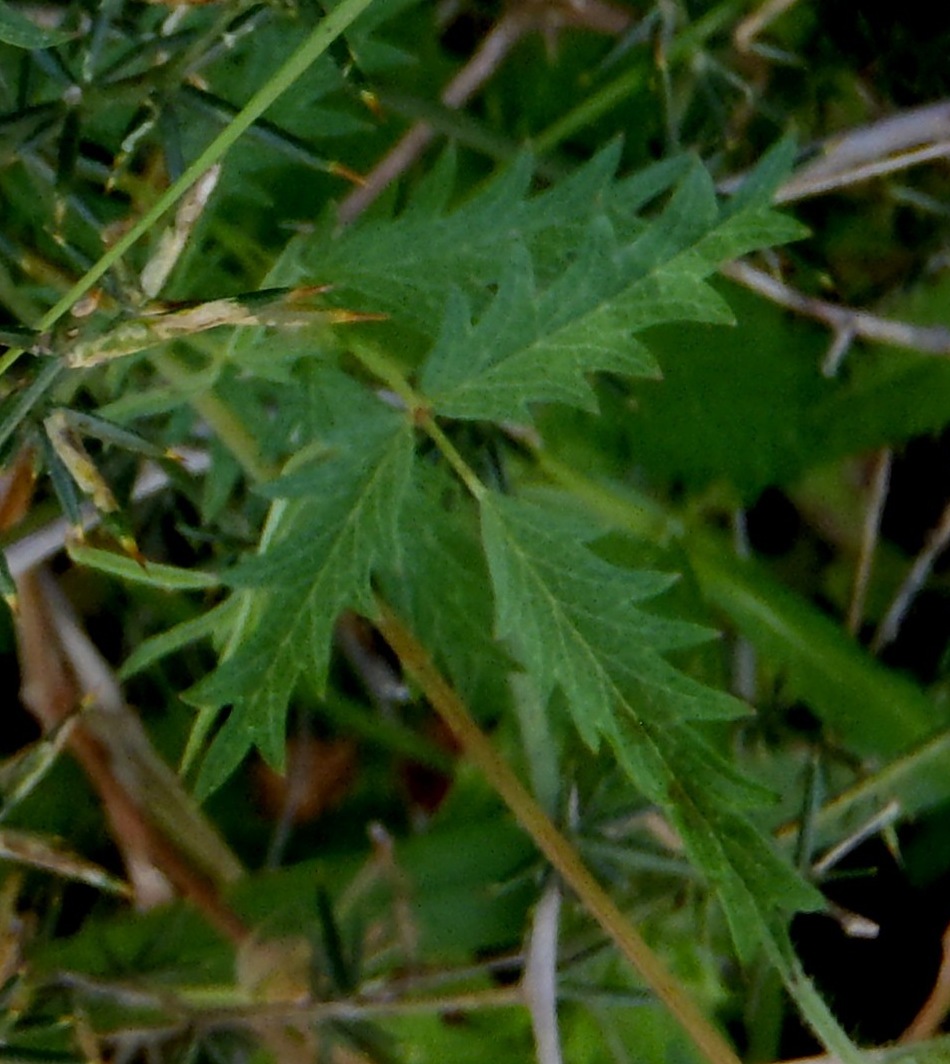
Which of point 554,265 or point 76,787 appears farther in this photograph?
point 76,787

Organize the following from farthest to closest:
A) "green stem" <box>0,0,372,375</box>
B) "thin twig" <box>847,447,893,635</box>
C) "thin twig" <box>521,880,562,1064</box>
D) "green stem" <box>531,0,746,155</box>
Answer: "thin twig" <box>847,447,893,635</box>, "green stem" <box>531,0,746,155</box>, "thin twig" <box>521,880,562,1064</box>, "green stem" <box>0,0,372,375</box>

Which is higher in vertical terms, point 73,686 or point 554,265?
point 554,265

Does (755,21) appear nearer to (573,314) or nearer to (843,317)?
(843,317)

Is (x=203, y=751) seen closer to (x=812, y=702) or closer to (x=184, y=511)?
(x=184, y=511)

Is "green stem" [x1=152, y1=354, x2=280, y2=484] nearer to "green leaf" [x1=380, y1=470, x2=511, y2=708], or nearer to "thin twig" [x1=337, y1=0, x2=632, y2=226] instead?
"green leaf" [x1=380, y1=470, x2=511, y2=708]

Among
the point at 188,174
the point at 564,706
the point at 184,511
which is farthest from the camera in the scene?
the point at 184,511

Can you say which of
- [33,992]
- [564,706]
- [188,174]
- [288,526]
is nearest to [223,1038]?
[33,992]

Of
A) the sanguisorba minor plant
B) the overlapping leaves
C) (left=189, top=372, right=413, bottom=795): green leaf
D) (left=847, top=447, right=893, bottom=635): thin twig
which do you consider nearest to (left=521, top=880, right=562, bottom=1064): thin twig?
the sanguisorba minor plant
